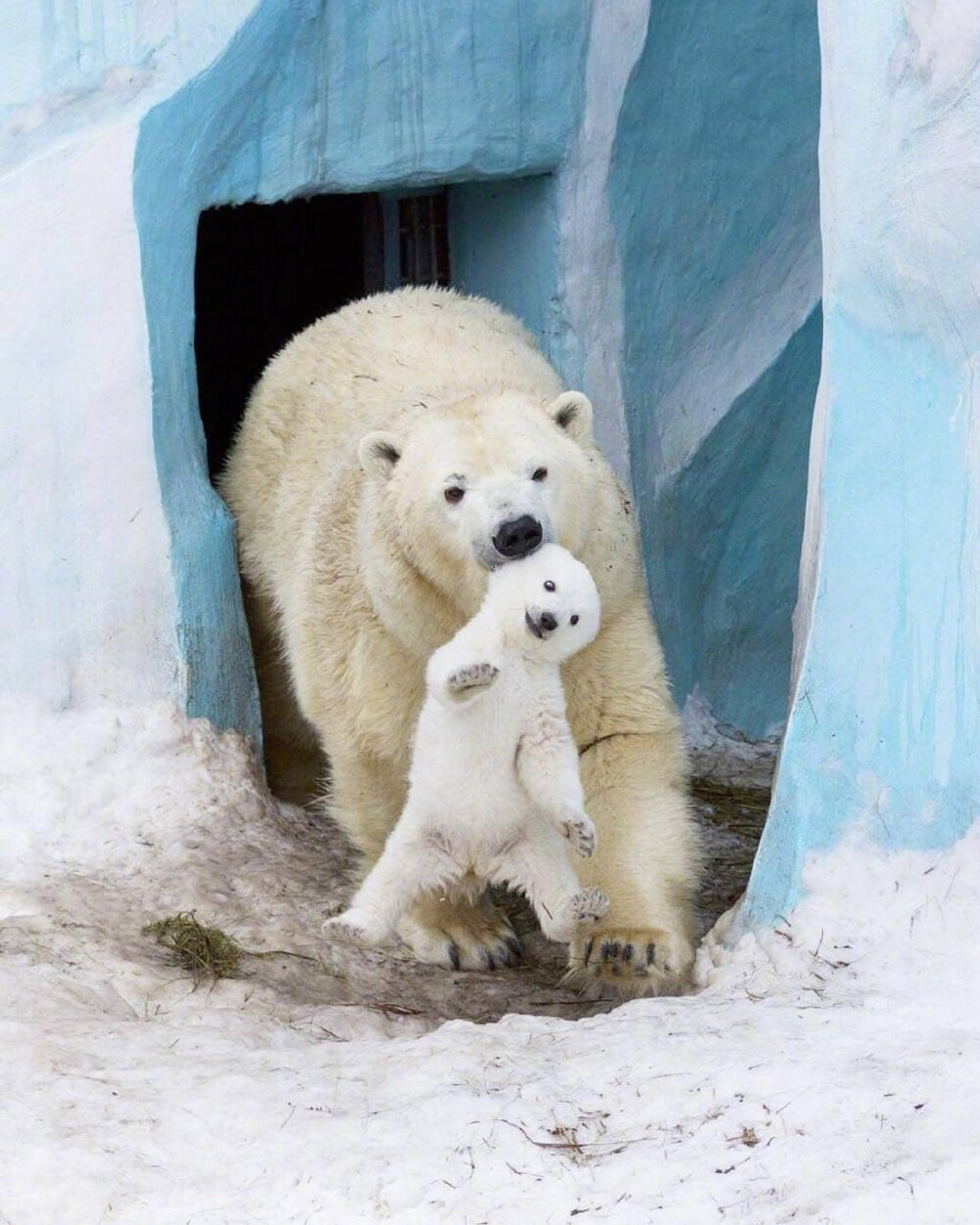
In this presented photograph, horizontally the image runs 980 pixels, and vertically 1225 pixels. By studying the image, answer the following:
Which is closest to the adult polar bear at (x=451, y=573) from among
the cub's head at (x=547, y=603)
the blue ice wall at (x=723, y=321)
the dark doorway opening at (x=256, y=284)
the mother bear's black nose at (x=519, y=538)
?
the mother bear's black nose at (x=519, y=538)

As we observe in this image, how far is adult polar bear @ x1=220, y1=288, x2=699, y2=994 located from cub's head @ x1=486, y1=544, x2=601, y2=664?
0.22m

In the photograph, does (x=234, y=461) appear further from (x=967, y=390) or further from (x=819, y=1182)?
(x=819, y=1182)

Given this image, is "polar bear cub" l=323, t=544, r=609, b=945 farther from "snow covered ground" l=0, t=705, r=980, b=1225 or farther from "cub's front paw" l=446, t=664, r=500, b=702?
"snow covered ground" l=0, t=705, r=980, b=1225

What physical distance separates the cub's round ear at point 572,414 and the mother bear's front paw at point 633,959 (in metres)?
1.16

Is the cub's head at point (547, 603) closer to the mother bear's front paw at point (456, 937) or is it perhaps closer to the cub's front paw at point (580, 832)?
the cub's front paw at point (580, 832)

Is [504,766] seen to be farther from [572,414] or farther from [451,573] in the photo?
[572,414]

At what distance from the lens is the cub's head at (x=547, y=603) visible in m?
3.56

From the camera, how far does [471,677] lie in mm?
3484

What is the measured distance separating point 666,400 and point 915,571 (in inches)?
98.5

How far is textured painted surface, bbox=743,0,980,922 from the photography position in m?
3.64

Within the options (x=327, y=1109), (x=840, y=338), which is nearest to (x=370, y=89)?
(x=840, y=338)

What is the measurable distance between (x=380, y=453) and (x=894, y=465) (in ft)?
4.13

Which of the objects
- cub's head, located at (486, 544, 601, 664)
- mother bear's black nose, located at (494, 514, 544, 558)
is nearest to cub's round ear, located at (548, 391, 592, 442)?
mother bear's black nose, located at (494, 514, 544, 558)

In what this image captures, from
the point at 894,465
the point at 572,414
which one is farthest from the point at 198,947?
the point at 894,465
